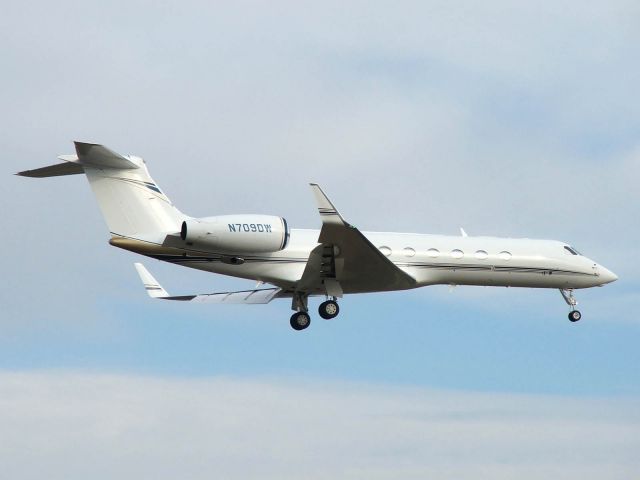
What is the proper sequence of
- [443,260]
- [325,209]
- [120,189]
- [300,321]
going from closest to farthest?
[325,209] < [120,189] < [300,321] < [443,260]

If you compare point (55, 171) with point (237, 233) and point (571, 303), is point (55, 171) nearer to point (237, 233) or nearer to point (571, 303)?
point (237, 233)

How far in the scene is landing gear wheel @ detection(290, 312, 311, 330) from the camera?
29.7 meters

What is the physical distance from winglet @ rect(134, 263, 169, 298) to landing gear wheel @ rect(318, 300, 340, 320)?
5.52 meters

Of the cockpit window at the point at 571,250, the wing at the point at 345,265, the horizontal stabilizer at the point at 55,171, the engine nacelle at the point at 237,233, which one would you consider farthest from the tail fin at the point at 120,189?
the cockpit window at the point at 571,250

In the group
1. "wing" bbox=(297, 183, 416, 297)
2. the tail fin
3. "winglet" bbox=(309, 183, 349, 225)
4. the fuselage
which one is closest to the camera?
"winglet" bbox=(309, 183, 349, 225)

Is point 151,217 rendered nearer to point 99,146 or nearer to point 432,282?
point 99,146

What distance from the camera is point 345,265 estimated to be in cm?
2786

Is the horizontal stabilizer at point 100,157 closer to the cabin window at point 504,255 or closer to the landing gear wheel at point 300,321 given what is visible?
the landing gear wheel at point 300,321

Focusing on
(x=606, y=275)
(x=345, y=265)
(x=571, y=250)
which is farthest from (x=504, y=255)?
(x=345, y=265)

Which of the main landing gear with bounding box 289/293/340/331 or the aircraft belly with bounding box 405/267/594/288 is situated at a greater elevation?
the aircraft belly with bounding box 405/267/594/288

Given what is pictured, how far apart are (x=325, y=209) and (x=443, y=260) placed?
21.6 feet

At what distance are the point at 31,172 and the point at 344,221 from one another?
25.5 feet

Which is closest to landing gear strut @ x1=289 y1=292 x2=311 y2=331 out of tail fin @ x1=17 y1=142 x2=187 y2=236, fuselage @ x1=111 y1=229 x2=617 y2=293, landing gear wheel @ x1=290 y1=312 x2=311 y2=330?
landing gear wheel @ x1=290 y1=312 x2=311 y2=330

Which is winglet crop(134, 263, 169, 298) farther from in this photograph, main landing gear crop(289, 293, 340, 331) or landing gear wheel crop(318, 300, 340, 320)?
landing gear wheel crop(318, 300, 340, 320)
